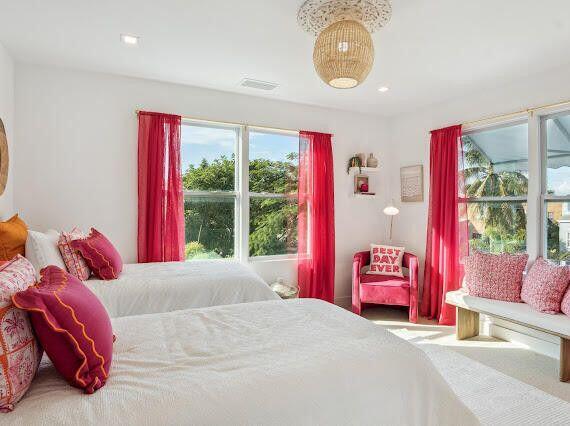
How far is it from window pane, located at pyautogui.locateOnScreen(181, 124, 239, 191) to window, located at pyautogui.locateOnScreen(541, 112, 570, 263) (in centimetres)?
316

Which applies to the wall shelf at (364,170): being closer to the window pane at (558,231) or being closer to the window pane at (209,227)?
the window pane at (209,227)

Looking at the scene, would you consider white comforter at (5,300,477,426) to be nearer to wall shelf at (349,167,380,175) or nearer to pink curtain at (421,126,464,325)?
pink curtain at (421,126,464,325)

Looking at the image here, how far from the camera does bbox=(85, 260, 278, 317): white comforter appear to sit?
7.78 feet

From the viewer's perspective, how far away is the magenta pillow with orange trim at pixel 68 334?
1.08m

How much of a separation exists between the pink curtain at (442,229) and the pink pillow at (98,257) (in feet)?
11.0

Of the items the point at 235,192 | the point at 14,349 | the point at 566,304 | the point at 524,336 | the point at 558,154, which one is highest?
the point at 558,154

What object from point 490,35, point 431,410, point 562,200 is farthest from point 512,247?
point 431,410

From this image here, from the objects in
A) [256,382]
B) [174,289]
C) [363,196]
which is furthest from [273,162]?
[256,382]

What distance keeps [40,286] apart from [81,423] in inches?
19.7

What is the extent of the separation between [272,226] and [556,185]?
9.54 ft

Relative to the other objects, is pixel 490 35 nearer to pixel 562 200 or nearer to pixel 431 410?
pixel 562 200

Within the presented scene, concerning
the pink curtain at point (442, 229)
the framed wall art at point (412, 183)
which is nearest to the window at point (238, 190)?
the framed wall art at point (412, 183)

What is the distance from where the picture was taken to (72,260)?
248 cm

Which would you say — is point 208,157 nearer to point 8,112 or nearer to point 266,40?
point 266,40
